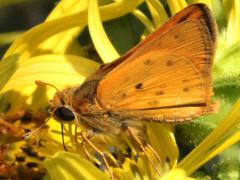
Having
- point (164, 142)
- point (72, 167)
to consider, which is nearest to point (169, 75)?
point (164, 142)

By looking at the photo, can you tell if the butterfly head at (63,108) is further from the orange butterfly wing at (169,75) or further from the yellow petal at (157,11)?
the yellow petal at (157,11)

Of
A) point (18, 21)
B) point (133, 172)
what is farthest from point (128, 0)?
point (18, 21)

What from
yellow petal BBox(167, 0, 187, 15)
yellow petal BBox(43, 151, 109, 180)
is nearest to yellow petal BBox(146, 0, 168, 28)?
yellow petal BBox(167, 0, 187, 15)

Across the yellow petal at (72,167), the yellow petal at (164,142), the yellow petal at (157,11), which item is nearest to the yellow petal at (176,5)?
the yellow petal at (157,11)

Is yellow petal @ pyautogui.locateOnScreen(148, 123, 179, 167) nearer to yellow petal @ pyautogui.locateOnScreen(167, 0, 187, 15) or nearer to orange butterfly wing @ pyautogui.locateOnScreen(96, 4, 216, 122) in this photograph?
orange butterfly wing @ pyautogui.locateOnScreen(96, 4, 216, 122)

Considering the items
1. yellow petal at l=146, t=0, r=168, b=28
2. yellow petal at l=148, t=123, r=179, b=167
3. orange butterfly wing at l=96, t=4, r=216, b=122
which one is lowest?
yellow petal at l=148, t=123, r=179, b=167

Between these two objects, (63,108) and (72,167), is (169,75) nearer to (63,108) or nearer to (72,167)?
(63,108)

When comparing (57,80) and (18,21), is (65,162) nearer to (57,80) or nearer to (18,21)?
(57,80)
